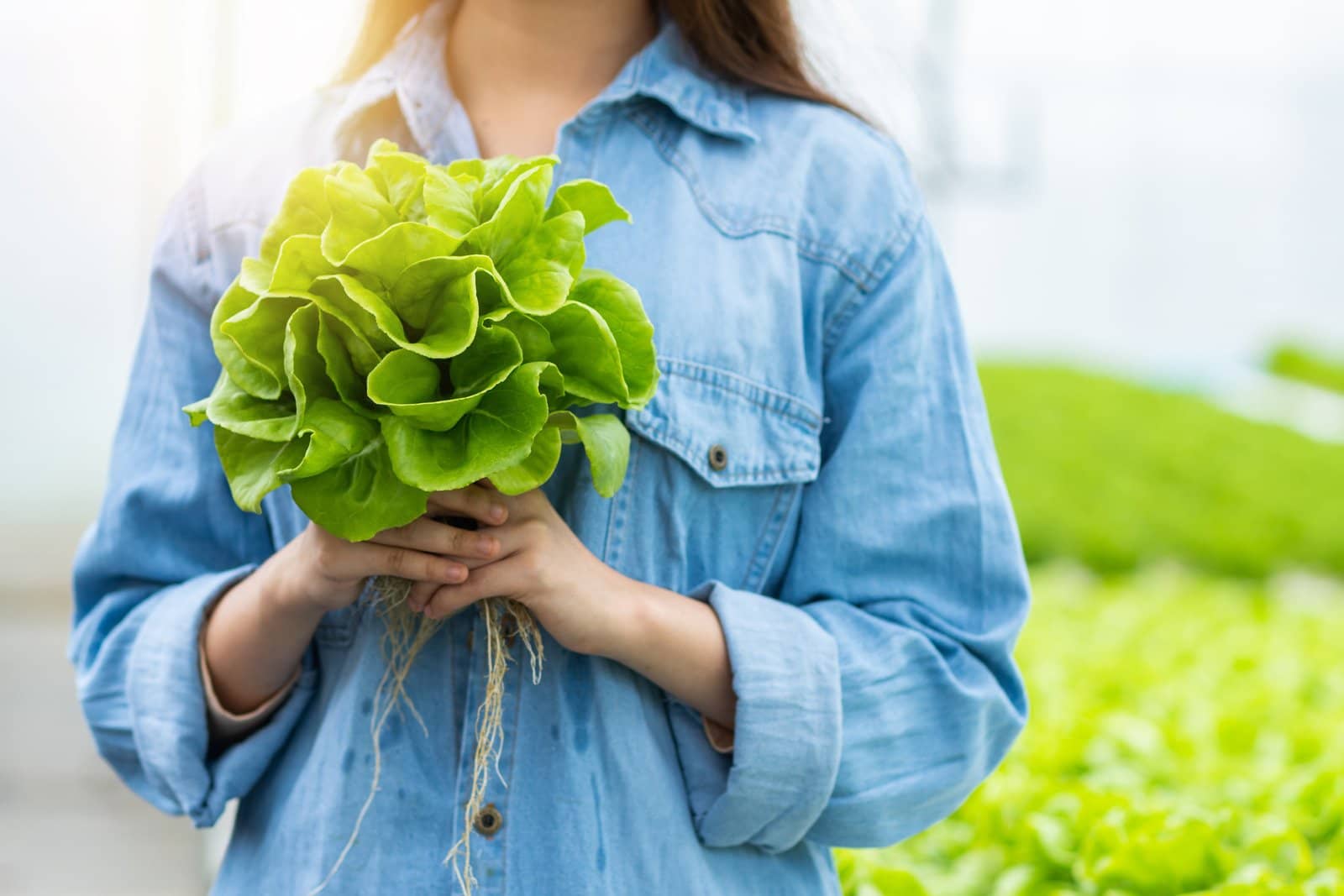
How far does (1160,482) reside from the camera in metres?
6.07

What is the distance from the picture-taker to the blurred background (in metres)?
1.87

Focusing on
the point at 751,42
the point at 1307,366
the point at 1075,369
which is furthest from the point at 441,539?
the point at 1307,366

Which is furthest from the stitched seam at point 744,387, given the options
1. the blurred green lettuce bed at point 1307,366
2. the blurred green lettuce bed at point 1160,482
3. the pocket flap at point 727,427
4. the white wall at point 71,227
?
the blurred green lettuce bed at point 1307,366

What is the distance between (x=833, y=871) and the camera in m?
1.30

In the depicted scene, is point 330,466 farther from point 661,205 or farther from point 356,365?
point 661,205

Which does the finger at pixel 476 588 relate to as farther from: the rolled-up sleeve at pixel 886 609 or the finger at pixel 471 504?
the rolled-up sleeve at pixel 886 609

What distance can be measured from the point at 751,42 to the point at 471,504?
24.1 inches

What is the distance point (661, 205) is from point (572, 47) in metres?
0.21

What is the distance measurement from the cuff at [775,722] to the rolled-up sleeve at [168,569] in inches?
16.5

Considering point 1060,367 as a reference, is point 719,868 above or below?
above

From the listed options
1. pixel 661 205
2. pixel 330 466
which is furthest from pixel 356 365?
pixel 661 205

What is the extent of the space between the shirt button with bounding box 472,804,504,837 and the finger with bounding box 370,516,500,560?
0.82 feet

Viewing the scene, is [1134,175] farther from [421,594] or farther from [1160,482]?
[421,594]

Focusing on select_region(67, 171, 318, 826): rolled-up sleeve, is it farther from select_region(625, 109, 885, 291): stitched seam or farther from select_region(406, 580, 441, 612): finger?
select_region(625, 109, 885, 291): stitched seam
